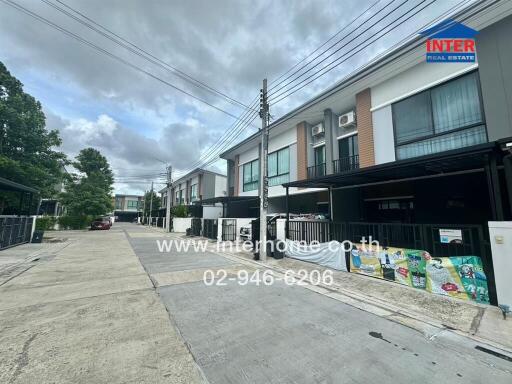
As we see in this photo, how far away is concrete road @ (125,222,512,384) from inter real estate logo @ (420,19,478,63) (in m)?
9.28

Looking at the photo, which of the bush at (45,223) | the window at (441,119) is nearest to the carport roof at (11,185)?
the bush at (45,223)

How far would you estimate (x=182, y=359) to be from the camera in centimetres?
289

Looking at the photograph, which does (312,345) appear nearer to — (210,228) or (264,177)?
(264,177)

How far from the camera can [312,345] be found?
326cm

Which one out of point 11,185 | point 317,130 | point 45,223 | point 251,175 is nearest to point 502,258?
point 317,130

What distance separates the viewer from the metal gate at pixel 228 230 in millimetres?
16692

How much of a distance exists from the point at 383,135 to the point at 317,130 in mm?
4387

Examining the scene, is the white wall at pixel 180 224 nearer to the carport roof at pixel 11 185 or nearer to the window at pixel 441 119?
the carport roof at pixel 11 185

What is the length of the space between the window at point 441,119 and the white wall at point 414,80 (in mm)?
249

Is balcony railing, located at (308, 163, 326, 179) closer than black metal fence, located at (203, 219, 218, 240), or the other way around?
balcony railing, located at (308, 163, 326, 179)

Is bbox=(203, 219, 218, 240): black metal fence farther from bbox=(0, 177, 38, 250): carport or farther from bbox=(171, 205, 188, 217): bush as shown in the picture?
bbox=(0, 177, 38, 250): carport

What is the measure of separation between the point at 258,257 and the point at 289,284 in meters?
3.53

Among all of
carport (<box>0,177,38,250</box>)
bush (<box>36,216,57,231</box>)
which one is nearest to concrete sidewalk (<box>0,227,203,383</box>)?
carport (<box>0,177,38,250</box>)

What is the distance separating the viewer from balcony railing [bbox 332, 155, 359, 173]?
12312 millimetres
